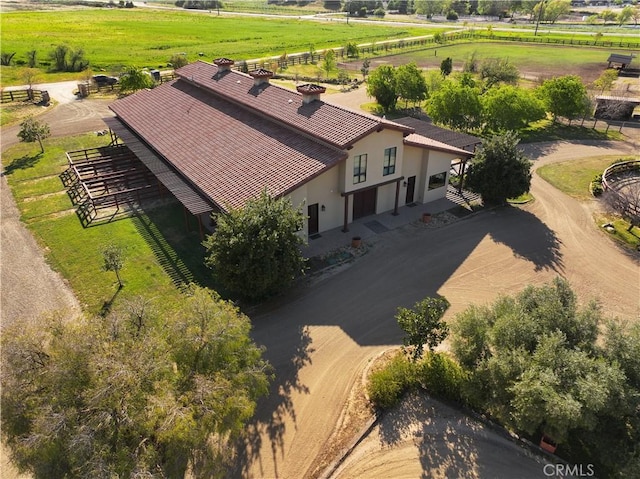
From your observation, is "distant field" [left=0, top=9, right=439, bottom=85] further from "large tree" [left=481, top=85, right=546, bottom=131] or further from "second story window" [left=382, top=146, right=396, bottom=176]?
"second story window" [left=382, top=146, right=396, bottom=176]

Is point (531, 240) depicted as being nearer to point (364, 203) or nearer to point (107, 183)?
point (364, 203)


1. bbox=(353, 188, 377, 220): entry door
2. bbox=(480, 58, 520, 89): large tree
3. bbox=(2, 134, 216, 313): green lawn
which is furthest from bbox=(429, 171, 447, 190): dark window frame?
bbox=(480, 58, 520, 89): large tree

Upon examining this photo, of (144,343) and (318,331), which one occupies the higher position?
(144,343)

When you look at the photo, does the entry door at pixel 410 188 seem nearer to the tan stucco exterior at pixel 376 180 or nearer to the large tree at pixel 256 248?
the tan stucco exterior at pixel 376 180

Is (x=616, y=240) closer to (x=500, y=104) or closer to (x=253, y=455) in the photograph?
(x=500, y=104)

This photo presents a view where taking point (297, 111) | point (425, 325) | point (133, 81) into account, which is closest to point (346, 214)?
point (297, 111)

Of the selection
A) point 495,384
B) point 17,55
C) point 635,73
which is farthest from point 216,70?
point 635,73
